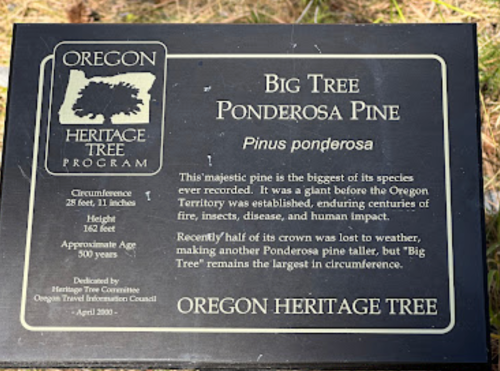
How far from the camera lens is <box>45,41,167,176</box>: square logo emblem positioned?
1.50 meters

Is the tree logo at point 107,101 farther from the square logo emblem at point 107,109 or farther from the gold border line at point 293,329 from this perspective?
the gold border line at point 293,329

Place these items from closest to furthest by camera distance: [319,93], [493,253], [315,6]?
[319,93] < [493,253] < [315,6]

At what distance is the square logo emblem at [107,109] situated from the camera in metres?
1.50

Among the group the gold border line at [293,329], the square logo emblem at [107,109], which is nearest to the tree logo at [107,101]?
the square logo emblem at [107,109]

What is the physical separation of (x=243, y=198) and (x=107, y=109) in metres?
0.43

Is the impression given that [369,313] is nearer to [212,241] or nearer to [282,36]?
[212,241]

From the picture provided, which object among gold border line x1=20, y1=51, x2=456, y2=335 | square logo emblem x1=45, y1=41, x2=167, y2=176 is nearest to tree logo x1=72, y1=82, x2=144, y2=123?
square logo emblem x1=45, y1=41, x2=167, y2=176

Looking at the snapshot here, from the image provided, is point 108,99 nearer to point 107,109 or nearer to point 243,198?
point 107,109

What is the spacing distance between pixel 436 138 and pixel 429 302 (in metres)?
0.42

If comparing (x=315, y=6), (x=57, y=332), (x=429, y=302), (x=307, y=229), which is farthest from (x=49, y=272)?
(x=315, y=6)

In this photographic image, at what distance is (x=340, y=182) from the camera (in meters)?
1.48

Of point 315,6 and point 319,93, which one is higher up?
point 315,6

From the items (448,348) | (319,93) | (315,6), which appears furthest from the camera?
(315,6)

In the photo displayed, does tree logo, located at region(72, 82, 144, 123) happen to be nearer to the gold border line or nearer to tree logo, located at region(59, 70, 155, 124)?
tree logo, located at region(59, 70, 155, 124)
